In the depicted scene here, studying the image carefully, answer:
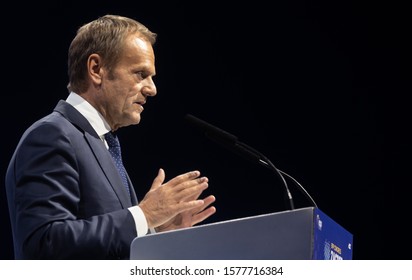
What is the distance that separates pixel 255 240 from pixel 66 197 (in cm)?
61

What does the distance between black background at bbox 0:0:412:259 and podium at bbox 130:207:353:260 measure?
85.3 inches

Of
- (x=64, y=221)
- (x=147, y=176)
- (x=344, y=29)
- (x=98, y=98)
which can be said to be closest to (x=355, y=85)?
(x=344, y=29)

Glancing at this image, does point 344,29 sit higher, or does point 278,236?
point 344,29

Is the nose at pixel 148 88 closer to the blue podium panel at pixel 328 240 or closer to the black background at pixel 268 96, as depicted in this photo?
the blue podium panel at pixel 328 240

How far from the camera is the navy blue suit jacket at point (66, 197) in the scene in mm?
1997

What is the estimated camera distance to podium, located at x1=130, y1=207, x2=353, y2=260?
1670 mm

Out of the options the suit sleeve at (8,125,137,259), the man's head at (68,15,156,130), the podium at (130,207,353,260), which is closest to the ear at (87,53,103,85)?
the man's head at (68,15,156,130)

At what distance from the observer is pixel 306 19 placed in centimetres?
430

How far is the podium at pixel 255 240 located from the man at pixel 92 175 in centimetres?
18

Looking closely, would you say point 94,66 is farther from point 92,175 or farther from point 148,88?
point 92,175

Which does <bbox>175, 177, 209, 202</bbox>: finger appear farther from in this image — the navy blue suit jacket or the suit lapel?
the suit lapel

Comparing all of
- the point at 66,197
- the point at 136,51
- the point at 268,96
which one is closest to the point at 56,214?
the point at 66,197

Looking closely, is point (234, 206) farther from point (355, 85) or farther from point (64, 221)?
point (64, 221)

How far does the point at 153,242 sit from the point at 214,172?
7.76 feet
